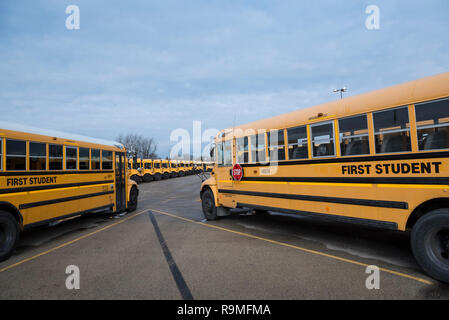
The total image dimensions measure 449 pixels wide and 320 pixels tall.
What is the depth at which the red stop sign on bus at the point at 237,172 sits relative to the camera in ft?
22.3

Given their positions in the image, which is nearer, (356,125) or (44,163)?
(356,125)

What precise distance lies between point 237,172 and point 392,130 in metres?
3.76

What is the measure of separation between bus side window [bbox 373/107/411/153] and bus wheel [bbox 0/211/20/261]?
6.58m

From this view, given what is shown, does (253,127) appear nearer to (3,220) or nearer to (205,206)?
(205,206)

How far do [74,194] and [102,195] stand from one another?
1278 millimetres

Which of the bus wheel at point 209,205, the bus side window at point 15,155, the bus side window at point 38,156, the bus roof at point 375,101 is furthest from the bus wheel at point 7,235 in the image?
the bus roof at point 375,101

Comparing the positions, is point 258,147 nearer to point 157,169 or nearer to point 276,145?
point 276,145

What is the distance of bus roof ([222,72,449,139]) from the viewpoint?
11.7 ft

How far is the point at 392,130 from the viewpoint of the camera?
3.96m

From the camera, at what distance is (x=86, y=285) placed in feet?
11.5

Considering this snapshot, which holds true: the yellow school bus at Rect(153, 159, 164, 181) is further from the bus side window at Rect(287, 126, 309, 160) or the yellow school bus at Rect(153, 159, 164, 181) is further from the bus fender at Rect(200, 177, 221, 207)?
the bus side window at Rect(287, 126, 309, 160)

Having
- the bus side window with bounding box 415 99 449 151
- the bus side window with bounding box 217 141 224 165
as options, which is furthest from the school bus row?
the bus side window with bounding box 415 99 449 151

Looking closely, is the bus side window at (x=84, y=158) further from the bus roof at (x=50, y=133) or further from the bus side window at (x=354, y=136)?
the bus side window at (x=354, y=136)

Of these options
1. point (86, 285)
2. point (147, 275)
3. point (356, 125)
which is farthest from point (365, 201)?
point (86, 285)
